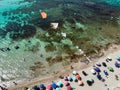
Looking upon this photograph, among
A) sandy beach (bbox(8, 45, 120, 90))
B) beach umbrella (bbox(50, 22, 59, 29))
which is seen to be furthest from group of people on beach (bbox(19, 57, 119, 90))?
beach umbrella (bbox(50, 22, 59, 29))

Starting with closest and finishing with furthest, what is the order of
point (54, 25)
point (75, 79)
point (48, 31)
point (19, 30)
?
point (75, 79) → point (48, 31) → point (19, 30) → point (54, 25)

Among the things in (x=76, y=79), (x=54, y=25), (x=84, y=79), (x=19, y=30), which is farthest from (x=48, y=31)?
(x=84, y=79)

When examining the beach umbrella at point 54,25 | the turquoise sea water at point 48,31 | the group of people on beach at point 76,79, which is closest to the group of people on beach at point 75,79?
the group of people on beach at point 76,79

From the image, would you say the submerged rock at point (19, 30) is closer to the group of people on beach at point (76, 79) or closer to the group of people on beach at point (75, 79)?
the group of people on beach at point (75, 79)

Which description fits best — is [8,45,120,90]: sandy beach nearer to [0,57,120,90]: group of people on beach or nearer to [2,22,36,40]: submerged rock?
[0,57,120,90]: group of people on beach

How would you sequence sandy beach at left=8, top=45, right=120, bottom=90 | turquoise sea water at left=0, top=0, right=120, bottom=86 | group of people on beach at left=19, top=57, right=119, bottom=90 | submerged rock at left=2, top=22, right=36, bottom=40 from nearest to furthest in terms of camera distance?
group of people on beach at left=19, top=57, right=119, bottom=90 < sandy beach at left=8, top=45, right=120, bottom=90 < turquoise sea water at left=0, top=0, right=120, bottom=86 < submerged rock at left=2, top=22, right=36, bottom=40

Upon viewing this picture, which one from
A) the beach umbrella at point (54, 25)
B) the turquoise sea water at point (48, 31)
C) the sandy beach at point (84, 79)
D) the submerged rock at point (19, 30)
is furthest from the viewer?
the beach umbrella at point (54, 25)

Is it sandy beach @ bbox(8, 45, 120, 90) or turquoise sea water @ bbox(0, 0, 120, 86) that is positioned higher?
turquoise sea water @ bbox(0, 0, 120, 86)

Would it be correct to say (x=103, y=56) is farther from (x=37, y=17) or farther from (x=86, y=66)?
(x=37, y=17)

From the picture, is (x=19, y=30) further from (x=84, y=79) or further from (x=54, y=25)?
(x=84, y=79)
